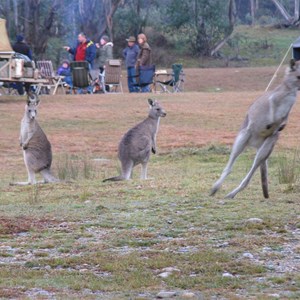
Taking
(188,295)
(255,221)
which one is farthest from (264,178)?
(188,295)

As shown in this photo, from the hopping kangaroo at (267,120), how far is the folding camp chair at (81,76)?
1870 cm

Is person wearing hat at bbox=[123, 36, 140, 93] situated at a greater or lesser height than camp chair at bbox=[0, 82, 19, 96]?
greater

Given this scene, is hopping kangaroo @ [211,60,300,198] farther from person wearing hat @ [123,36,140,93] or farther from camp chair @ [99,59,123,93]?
person wearing hat @ [123,36,140,93]

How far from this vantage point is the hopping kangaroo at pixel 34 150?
490 inches

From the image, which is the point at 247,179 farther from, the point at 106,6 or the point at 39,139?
the point at 106,6

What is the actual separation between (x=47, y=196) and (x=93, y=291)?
4.79 meters

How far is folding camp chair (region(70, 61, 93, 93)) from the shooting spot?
27594mm

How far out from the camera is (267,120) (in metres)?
8.81

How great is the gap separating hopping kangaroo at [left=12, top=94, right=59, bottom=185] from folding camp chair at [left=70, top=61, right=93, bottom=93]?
14.5 metres

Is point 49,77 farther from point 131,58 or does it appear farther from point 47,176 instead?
point 47,176

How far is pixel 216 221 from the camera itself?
25.1 feet

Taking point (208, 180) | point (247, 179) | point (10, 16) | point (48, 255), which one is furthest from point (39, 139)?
point (10, 16)

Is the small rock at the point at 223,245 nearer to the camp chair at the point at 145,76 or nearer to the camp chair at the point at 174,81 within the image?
the camp chair at the point at 145,76

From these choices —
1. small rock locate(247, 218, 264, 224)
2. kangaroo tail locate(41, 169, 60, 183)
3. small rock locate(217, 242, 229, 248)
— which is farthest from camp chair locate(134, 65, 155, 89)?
small rock locate(217, 242, 229, 248)
